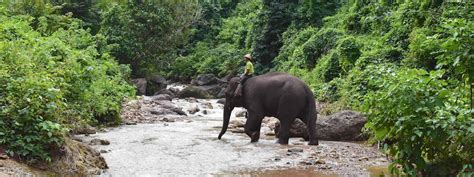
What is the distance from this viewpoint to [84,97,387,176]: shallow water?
9.02 metres

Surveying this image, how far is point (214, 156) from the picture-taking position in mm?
10703

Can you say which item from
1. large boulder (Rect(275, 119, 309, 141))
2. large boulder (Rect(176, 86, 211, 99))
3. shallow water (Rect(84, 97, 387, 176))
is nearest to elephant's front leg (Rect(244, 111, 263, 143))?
shallow water (Rect(84, 97, 387, 176))

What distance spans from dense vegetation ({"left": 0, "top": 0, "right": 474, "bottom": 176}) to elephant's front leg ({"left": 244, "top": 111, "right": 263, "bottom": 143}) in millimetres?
2635

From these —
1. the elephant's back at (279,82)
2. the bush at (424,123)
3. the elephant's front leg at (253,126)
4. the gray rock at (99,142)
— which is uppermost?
the bush at (424,123)

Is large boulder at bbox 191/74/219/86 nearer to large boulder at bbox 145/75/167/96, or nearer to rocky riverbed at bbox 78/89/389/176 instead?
large boulder at bbox 145/75/167/96

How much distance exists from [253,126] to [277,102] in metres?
0.86

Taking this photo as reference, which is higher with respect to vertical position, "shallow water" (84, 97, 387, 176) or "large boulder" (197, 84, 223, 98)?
"shallow water" (84, 97, 387, 176)

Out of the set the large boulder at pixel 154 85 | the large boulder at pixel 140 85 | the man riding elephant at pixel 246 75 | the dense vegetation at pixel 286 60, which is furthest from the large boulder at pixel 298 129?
the large boulder at pixel 154 85

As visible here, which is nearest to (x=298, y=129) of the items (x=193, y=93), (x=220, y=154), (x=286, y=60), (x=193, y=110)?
(x=220, y=154)

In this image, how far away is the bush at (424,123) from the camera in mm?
6035

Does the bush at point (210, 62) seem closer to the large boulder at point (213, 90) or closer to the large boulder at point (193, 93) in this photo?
the large boulder at point (213, 90)

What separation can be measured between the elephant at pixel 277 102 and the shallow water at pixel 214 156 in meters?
0.40

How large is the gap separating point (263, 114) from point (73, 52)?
5.24 metres

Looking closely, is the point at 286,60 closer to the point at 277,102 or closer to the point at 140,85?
the point at 140,85
